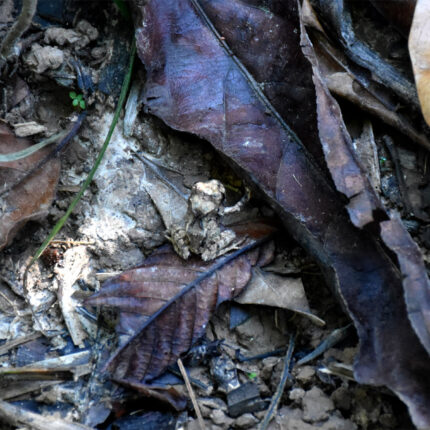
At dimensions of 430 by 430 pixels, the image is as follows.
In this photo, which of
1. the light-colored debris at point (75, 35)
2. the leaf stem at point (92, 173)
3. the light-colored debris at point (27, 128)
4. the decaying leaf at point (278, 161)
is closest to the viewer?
the decaying leaf at point (278, 161)

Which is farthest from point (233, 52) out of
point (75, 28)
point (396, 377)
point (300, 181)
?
point (396, 377)

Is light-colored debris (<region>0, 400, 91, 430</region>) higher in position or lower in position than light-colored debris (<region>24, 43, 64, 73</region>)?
lower

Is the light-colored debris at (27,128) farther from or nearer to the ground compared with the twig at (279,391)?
farther from the ground

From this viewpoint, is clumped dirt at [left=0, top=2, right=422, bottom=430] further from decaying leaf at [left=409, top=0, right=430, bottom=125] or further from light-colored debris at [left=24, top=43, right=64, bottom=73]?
decaying leaf at [left=409, top=0, right=430, bottom=125]

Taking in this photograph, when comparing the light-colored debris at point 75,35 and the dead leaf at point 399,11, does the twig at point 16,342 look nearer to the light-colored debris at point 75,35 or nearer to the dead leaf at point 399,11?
the light-colored debris at point 75,35

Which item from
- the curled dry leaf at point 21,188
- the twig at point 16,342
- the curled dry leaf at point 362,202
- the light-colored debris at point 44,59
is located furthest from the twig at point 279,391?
the light-colored debris at point 44,59

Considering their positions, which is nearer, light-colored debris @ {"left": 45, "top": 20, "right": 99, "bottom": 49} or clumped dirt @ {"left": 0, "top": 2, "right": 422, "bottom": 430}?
clumped dirt @ {"left": 0, "top": 2, "right": 422, "bottom": 430}

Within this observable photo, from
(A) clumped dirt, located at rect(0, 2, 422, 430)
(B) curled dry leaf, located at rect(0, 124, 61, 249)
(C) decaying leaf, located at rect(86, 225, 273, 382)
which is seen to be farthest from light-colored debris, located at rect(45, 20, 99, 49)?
(C) decaying leaf, located at rect(86, 225, 273, 382)

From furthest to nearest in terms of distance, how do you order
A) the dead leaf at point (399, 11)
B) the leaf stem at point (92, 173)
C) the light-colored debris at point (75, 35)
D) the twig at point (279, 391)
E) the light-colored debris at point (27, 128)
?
the light-colored debris at point (75, 35), the light-colored debris at point (27, 128), the leaf stem at point (92, 173), the dead leaf at point (399, 11), the twig at point (279, 391)
